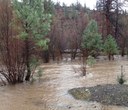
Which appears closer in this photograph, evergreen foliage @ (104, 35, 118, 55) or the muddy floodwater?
Answer: the muddy floodwater

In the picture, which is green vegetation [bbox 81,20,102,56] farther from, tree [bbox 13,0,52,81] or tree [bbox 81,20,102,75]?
tree [bbox 13,0,52,81]

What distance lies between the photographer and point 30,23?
18719 mm

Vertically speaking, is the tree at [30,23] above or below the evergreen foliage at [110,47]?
above

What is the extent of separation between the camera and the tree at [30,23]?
1847 cm

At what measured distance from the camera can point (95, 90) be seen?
1402 centimetres

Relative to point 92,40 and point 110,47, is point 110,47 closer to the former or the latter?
point 110,47

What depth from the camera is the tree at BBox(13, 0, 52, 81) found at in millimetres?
18469

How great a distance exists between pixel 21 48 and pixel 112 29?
3362 cm

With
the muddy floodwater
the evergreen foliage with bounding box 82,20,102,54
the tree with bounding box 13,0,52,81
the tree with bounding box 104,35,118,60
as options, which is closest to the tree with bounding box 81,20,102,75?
the evergreen foliage with bounding box 82,20,102,54

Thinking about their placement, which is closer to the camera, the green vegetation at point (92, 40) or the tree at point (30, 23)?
the tree at point (30, 23)

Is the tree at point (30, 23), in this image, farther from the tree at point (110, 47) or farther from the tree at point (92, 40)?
the tree at point (110, 47)

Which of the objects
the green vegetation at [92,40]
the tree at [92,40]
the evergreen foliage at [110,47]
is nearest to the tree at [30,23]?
the tree at [92,40]

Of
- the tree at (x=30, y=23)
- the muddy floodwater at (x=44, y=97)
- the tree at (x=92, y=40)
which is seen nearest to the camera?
the muddy floodwater at (x=44, y=97)

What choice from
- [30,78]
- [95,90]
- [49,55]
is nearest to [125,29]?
[49,55]
